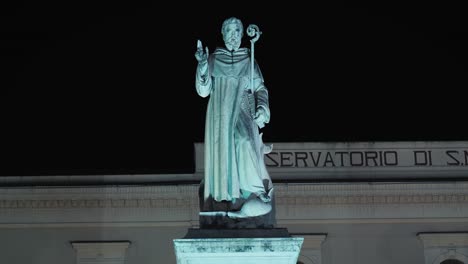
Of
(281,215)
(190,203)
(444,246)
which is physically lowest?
(444,246)

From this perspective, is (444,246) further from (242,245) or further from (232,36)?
(242,245)

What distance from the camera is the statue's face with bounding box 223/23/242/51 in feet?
30.6

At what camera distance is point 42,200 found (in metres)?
25.3

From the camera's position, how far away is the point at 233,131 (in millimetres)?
8992

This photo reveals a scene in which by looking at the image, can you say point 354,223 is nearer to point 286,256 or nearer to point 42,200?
point 42,200

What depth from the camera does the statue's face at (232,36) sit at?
30.6ft

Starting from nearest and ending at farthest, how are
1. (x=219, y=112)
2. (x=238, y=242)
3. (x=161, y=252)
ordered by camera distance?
(x=238, y=242) → (x=219, y=112) → (x=161, y=252)

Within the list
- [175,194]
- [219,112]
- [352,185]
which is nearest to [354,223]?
[352,185]

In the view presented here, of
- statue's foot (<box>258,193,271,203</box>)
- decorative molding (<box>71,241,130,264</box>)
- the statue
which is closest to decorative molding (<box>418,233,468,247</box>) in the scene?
decorative molding (<box>71,241,130,264</box>)

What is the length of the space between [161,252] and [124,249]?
970 mm

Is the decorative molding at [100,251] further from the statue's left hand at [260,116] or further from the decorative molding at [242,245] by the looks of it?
the decorative molding at [242,245]

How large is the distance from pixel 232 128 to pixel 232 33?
3.19 feet

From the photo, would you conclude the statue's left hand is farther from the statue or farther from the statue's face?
the statue's face

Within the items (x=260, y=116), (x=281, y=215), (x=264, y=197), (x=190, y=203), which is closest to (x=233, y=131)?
(x=260, y=116)
